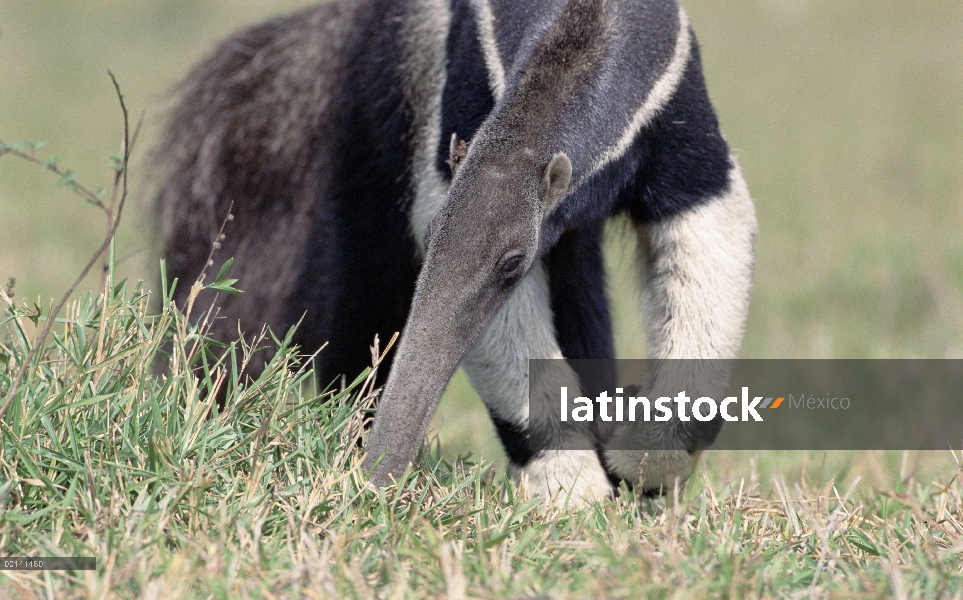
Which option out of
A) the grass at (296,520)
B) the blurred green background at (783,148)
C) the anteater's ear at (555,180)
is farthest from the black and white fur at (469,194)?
the blurred green background at (783,148)

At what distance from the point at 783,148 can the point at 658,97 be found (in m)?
9.00

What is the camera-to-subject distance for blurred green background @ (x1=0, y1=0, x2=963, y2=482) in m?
7.13

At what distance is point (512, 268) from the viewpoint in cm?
297

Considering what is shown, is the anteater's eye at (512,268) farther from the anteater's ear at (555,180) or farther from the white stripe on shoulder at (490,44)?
the white stripe on shoulder at (490,44)

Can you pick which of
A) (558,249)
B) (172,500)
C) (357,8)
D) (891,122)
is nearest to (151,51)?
(891,122)

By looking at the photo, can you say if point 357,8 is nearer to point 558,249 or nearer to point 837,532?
point 558,249

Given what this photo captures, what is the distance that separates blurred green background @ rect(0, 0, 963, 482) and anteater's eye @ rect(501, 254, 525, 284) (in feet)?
3.68

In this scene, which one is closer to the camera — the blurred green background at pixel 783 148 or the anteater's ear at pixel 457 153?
the anteater's ear at pixel 457 153

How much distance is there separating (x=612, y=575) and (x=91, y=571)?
1120 millimetres

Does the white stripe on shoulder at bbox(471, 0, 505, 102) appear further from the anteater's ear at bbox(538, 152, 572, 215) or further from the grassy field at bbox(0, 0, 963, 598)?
the grassy field at bbox(0, 0, 963, 598)

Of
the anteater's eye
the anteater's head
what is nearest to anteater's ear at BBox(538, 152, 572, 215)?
the anteater's head

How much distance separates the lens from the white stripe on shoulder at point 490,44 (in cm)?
361

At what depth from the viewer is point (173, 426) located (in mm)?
2955

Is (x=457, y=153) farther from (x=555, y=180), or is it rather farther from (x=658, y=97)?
(x=658, y=97)
